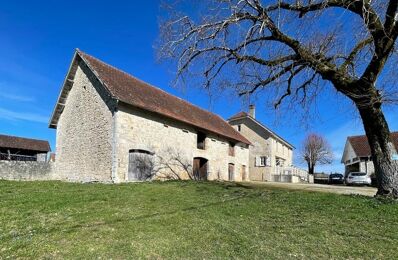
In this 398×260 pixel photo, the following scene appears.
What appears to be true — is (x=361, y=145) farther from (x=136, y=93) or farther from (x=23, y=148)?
(x=23, y=148)

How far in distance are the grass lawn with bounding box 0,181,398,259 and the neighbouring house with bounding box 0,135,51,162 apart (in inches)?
1114

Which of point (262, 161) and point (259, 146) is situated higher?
point (259, 146)

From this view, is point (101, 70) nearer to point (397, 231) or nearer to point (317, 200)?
point (317, 200)

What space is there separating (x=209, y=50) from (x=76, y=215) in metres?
6.39

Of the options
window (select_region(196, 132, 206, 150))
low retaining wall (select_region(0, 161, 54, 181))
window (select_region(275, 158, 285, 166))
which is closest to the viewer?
low retaining wall (select_region(0, 161, 54, 181))

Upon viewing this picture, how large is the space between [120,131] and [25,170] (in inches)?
343

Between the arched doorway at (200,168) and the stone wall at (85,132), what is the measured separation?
288 inches

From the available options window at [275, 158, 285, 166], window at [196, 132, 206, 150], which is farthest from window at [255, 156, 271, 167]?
window at [196, 132, 206, 150]

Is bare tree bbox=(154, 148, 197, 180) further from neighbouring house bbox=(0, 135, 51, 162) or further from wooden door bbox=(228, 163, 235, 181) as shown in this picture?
neighbouring house bbox=(0, 135, 51, 162)

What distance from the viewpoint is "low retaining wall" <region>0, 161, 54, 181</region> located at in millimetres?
20797

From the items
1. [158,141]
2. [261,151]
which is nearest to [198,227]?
[158,141]

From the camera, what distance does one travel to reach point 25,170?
21828 millimetres

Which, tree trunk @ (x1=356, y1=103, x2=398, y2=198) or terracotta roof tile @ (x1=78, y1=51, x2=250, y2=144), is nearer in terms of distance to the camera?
tree trunk @ (x1=356, y1=103, x2=398, y2=198)

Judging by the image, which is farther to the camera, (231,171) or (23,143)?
(23,143)
